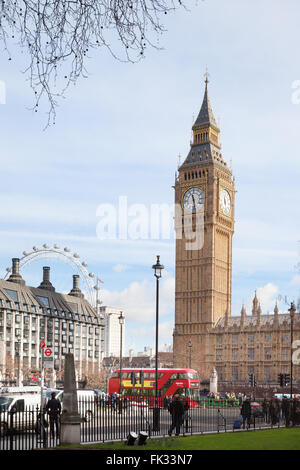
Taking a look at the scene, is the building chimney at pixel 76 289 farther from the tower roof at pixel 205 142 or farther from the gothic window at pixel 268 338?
the gothic window at pixel 268 338

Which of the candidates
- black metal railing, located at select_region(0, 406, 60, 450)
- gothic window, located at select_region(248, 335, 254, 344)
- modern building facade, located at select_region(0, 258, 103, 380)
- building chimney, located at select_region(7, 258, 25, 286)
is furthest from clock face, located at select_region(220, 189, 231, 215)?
black metal railing, located at select_region(0, 406, 60, 450)

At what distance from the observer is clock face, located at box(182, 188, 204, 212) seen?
132500mm

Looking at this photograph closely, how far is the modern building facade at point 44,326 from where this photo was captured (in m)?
124

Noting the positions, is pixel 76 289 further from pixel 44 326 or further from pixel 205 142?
pixel 205 142

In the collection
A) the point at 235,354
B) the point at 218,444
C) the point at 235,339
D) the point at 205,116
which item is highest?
the point at 205,116

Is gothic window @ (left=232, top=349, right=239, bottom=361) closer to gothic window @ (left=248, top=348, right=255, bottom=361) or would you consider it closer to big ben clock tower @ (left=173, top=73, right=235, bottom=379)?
gothic window @ (left=248, top=348, right=255, bottom=361)

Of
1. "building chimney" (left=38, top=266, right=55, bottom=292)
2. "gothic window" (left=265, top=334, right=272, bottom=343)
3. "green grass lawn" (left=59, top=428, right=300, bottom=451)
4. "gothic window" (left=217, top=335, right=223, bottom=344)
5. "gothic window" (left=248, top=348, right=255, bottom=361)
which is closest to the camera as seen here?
"green grass lawn" (left=59, top=428, right=300, bottom=451)

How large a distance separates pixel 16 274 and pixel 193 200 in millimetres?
39333

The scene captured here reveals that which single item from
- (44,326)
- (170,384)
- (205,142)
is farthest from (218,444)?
(205,142)

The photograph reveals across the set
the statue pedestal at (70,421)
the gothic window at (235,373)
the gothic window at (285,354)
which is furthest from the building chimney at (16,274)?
the statue pedestal at (70,421)

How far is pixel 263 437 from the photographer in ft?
88.8

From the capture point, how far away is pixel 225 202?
5335 inches
